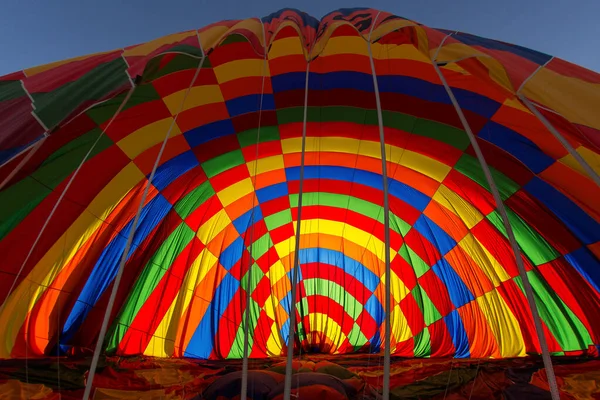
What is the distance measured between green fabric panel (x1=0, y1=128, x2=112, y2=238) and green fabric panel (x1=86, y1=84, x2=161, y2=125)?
6.6 inches

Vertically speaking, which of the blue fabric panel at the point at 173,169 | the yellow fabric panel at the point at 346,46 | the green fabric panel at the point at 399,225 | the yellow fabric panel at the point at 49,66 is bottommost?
the yellow fabric panel at the point at 49,66

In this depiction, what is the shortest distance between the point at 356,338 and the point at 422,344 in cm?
132

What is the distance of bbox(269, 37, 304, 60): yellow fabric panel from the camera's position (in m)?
3.62

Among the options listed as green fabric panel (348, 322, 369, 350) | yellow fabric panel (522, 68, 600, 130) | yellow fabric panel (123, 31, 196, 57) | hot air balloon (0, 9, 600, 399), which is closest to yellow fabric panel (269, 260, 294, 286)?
hot air balloon (0, 9, 600, 399)

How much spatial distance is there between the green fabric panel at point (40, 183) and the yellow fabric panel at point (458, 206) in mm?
4100

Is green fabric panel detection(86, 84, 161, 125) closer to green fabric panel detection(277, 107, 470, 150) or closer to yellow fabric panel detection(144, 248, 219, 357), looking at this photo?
green fabric panel detection(277, 107, 470, 150)

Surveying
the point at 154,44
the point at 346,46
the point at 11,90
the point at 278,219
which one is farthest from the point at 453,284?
the point at 11,90

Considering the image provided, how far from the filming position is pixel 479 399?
4.20m

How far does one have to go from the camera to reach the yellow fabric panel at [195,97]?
4035 millimetres

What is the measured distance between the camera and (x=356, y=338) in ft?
26.0

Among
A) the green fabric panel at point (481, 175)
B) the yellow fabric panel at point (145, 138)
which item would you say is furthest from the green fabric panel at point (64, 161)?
the green fabric panel at point (481, 175)

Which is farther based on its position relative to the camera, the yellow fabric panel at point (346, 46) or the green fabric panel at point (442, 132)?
the green fabric panel at point (442, 132)

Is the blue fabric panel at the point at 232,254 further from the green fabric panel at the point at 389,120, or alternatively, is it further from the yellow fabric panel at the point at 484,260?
the yellow fabric panel at the point at 484,260

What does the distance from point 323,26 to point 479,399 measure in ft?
12.0
